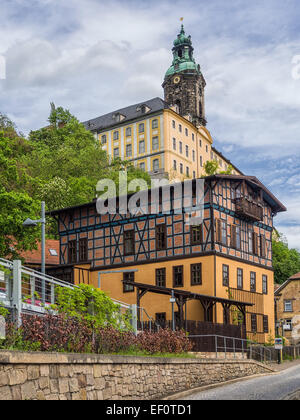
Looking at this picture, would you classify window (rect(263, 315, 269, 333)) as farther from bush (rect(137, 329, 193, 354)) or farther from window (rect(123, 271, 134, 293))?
bush (rect(137, 329, 193, 354))

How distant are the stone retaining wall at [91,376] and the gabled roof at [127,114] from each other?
68.0 m

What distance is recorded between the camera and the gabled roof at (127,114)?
278ft

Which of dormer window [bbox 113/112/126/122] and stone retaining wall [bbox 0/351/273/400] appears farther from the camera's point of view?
dormer window [bbox 113/112/126/122]

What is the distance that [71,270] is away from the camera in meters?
40.5

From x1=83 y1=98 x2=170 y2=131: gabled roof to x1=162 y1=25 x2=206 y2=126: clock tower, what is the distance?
11724 millimetres

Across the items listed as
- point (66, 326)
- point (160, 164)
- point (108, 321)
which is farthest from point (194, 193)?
point (160, 164)

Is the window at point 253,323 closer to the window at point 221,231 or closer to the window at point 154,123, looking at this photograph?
the window at point 221,231

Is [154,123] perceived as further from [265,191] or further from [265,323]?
[265,323]

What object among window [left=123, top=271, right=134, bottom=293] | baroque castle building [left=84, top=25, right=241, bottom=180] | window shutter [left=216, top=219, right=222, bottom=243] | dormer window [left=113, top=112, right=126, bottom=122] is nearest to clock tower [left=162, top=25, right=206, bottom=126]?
baroque castle building [left=84, top=25, right=241, bottom=180]

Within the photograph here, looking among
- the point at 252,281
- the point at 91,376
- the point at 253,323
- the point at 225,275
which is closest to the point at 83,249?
the point at 225,275

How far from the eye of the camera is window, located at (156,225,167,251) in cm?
3853

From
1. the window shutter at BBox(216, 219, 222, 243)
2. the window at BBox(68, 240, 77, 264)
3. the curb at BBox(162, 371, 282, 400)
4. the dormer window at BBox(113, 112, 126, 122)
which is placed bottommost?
the curb at BBox(162, 371, 282, 400)

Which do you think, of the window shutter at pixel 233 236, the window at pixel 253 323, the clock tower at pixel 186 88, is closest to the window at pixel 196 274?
the window shutter at pixel 233 236

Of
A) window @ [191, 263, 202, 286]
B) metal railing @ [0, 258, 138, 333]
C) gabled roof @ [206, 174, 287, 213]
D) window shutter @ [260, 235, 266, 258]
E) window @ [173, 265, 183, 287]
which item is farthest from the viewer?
window shutter @ [260, 235, 266, 258]
